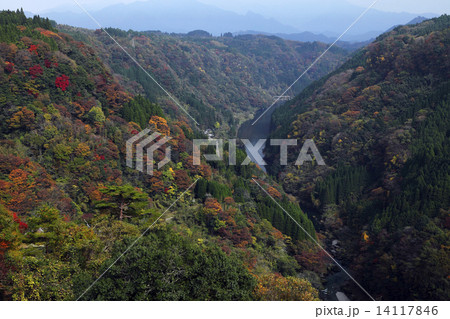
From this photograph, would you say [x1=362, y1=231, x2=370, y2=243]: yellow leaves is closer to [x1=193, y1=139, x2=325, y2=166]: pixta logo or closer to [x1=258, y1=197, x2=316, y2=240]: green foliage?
[x1=258, y1=197, x2=316, y2=240]: green foliage

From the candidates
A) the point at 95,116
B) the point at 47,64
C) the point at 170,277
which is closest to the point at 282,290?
the point at 170,277

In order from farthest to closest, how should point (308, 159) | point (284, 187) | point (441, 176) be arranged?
point (308, 159) < point (284, 187) < point (441, 176)

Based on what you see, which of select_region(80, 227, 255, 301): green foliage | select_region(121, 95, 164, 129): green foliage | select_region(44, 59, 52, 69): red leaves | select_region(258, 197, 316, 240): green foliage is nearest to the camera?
select_region(80, 227, 255, 301): green foliage

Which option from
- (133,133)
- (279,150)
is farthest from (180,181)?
(279,150)

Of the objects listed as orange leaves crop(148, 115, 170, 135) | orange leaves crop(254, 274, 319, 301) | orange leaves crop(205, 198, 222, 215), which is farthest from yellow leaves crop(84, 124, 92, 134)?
orange leaves crop(254, 274, 319, 301)

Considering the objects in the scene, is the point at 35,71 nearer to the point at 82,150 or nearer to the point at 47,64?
the point at 47,64

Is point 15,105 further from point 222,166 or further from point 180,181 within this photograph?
point 222,166
